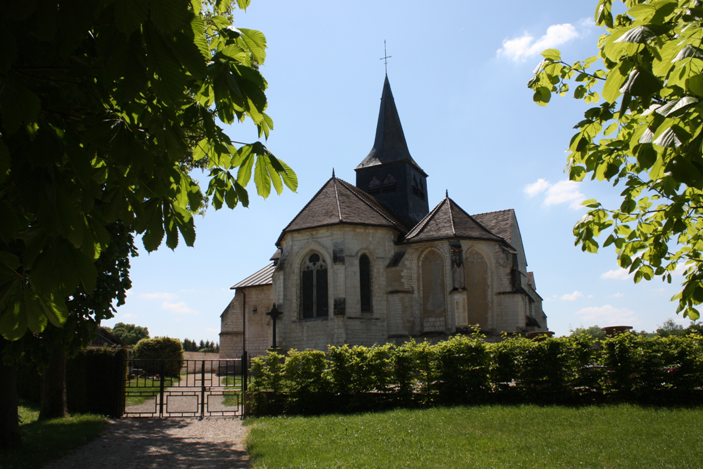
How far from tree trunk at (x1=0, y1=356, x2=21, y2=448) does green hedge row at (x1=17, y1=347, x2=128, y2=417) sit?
3834 millimetres

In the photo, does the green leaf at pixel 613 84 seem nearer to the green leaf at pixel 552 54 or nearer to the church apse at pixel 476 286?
the green leaf at pixel 552 54

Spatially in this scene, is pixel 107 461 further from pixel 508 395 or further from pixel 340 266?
pixel 340 266

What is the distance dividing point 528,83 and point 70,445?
9636 mm

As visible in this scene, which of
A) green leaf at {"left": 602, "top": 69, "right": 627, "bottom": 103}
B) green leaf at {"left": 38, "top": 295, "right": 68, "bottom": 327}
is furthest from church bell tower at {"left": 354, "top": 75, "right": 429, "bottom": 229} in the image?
green leaf at {"left": 38, "top": 295, "right": 68, "bottom": 327}

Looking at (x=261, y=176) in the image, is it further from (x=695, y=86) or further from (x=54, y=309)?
(x=695, y=86)

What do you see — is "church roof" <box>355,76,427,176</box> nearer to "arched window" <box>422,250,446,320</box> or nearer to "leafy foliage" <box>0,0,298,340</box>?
"arched window" <box>422,250,446,320</box>

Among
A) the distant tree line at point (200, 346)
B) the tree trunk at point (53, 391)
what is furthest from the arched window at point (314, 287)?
the distant tree line at point (200, 346)

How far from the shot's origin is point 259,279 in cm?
2891

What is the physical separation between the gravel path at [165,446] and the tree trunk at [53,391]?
125cm

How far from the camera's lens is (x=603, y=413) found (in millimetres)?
9586

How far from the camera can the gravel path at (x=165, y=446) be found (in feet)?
26.6

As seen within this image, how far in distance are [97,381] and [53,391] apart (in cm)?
149

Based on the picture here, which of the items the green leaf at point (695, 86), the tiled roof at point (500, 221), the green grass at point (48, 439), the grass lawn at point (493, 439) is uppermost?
the tiled roof at point (500, 221)

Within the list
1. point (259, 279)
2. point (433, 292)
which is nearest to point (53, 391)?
point (433, 292)
